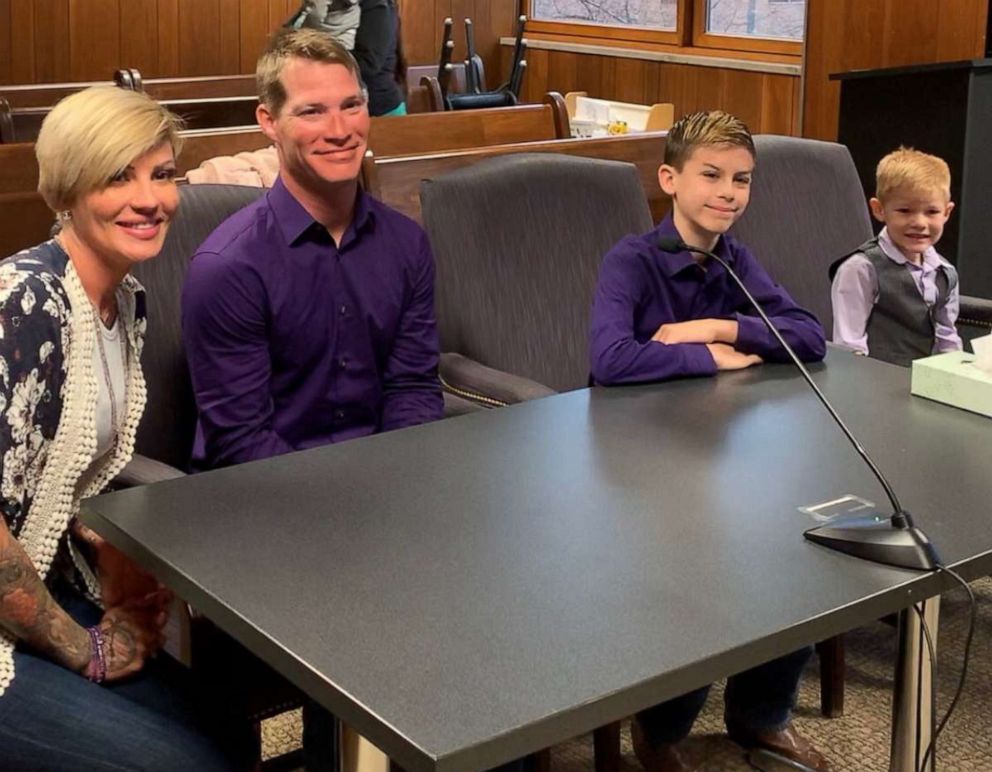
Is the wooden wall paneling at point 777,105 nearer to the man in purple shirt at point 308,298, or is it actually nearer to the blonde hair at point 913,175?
the blonde hair at point 913,175

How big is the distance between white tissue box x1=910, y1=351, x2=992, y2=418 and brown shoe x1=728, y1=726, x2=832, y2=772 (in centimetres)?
61

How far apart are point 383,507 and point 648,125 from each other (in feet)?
14.8

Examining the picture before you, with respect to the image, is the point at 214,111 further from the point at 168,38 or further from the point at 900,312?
the point at 168,38

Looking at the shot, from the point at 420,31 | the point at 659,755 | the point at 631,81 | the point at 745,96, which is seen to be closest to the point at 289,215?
the point at 659,755

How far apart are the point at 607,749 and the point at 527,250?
1.01 meters

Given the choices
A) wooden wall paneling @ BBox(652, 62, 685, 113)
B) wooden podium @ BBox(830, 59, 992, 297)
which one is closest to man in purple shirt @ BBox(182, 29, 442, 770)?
wooden podium @ BBox(830, 59, 992, 297)

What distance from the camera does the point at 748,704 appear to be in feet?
8.05

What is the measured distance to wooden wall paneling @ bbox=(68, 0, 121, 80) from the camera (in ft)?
24.7

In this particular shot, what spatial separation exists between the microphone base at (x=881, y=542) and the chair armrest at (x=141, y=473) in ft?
2.85

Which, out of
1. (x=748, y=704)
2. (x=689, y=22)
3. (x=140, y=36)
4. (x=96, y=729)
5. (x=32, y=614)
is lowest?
(x=748, y=704)

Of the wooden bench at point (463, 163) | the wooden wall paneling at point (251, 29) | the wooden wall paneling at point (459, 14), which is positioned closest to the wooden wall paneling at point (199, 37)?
the wooden wall paneling at point (251, 29)

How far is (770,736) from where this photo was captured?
2.44 m

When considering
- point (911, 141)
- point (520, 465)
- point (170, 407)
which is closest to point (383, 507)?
point (520, 465)

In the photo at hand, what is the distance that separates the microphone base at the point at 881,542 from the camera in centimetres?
161
